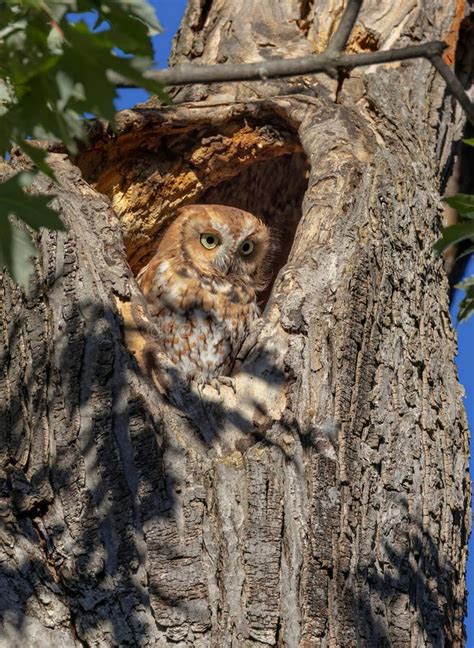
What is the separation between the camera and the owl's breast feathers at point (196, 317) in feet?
14.0

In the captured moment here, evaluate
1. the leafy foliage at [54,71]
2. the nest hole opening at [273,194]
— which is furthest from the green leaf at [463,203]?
the nest hole opening at [273,194]

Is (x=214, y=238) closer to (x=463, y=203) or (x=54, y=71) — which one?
(x=463, y=203)

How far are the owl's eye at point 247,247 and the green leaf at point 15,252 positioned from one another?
114 inches

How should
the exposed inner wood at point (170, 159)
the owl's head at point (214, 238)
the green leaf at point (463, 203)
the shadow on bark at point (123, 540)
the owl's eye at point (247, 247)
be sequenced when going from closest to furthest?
the shadow on bark at point (123, 540)
the green leaf at point (463, 203)
the exposed inner wood at point (170, 159)
the owl's head at point (214, 238)
the owl's eye at point (247, 247)

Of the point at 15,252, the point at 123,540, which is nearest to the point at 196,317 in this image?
the point at 123,540

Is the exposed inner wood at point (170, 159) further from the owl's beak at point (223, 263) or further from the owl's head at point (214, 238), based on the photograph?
the owl's beak at point (223, 263)

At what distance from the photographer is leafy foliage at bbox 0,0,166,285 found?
1797mm

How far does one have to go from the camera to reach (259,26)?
4.62 meters

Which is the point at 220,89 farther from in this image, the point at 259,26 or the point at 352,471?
the point at 352,471

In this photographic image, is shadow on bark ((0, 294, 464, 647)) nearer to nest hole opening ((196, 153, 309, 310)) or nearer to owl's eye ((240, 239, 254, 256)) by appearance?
owl's eye ((240, 239, 254, 256))

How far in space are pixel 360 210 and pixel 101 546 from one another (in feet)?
5.15

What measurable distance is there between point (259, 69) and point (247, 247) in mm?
2905

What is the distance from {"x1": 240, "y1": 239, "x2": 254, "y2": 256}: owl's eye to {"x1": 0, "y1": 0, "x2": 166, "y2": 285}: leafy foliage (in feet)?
9.53

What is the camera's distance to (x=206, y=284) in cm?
449
